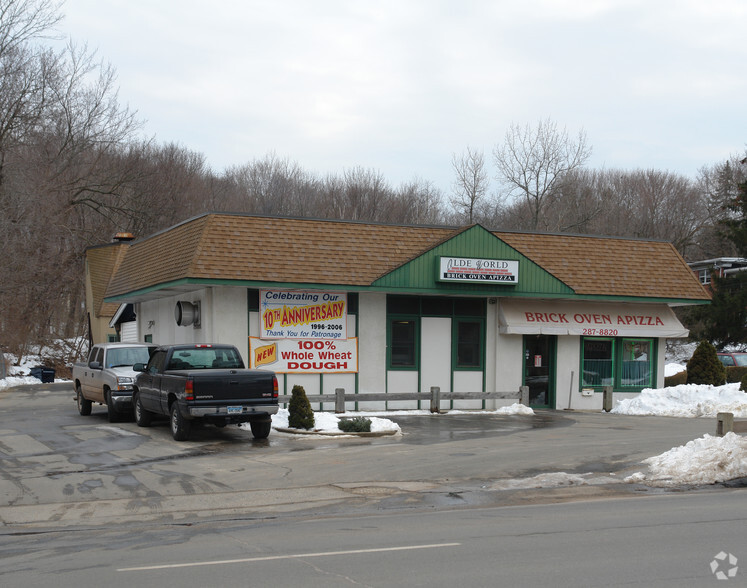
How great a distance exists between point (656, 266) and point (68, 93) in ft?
120

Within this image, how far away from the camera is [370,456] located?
15.3 m

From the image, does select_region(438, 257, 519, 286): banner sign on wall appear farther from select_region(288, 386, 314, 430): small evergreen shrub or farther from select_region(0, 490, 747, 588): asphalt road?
select_region(0, 490, 747, 588): asphalt road

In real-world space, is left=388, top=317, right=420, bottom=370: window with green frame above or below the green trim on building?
below

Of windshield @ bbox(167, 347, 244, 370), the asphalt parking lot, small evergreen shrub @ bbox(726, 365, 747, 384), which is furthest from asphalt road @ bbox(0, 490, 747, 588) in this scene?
small evergreen shrub @ bbox(726, 365, 747, 384)

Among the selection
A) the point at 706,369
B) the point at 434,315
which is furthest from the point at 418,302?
the point at 706,369

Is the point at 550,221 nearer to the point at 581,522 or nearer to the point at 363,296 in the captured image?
the point at 363,296

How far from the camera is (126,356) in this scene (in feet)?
71.3

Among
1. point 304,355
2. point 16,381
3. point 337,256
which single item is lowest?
point 16,381

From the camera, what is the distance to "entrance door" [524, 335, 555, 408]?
2606 cm

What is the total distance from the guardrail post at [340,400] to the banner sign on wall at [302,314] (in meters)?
2.38

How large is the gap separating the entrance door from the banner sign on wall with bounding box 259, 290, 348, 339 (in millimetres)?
6302

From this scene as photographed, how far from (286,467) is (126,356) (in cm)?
918

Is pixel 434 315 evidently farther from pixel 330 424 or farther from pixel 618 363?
pixel 330 424

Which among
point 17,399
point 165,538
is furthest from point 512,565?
point 17,399
